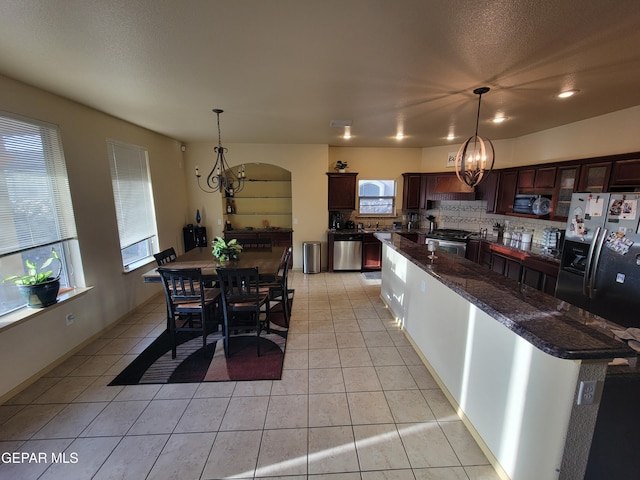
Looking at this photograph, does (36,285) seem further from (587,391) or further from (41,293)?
(587,391)

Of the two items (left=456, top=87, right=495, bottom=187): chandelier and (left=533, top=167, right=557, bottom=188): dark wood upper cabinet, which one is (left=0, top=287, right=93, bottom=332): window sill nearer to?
(left=456, top=87, right=495, bottom=187): chandelier

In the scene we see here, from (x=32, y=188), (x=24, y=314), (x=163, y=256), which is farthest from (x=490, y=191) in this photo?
(x=24, y=314)

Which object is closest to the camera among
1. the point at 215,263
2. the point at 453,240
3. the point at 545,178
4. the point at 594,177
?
the point at 594,177

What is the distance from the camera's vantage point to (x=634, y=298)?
256 cm

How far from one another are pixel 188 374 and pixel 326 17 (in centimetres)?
310

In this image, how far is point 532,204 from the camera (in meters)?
4.33

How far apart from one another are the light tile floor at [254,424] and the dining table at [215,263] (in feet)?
3.00

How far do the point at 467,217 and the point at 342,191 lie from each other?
2.74 metres

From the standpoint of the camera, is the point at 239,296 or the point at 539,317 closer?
the point at 539,317

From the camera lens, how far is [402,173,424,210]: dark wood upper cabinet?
611cm

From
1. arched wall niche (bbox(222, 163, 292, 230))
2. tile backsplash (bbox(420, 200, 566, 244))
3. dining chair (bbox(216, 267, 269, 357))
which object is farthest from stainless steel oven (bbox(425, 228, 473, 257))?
dining chair (bbox(216, 267, 269, 357))

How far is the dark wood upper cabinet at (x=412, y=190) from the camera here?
6.11 metres

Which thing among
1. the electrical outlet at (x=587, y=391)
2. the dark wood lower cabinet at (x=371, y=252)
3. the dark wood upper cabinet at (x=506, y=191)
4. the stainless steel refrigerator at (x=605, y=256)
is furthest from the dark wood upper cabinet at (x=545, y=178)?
the electrical outlet at (x=587, y=391)

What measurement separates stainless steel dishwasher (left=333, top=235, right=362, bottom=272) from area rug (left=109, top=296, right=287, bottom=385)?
109 inches
